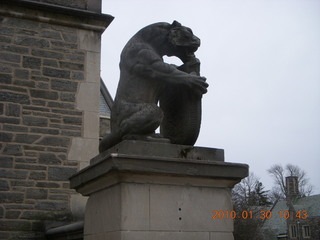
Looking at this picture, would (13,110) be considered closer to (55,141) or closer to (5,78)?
(5,78)

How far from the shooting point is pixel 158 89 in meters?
4.06

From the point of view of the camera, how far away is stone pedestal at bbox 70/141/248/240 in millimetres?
3406

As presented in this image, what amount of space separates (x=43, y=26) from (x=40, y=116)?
5.20ft

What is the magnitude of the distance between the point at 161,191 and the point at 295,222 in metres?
44.5

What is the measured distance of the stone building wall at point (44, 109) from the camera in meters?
7.06

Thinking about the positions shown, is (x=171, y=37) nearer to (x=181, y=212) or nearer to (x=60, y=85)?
(x=181, y=212)

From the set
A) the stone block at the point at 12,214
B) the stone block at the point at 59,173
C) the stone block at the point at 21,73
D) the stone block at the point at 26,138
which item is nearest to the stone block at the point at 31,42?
the stone block at the point at 21,73

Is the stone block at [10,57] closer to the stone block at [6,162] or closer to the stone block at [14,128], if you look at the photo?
the stone block at [14,128]

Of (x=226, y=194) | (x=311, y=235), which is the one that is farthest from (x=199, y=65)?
(x=311, y=235)

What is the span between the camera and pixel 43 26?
781 centimetres

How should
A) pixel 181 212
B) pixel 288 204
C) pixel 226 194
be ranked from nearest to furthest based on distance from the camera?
pixel 181 212, pixel 226 194, pixel 288 204

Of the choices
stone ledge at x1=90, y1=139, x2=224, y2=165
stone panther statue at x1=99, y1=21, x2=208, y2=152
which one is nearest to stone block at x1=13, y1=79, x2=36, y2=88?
stone panther statue at x1=99, y1=21, x2=208, y2=152

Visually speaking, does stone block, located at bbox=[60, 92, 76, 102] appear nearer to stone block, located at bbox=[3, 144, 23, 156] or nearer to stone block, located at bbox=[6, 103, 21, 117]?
stone block, located at bbox=[6, 103, 21, 117]

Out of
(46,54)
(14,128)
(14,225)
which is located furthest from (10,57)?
(14,225)
